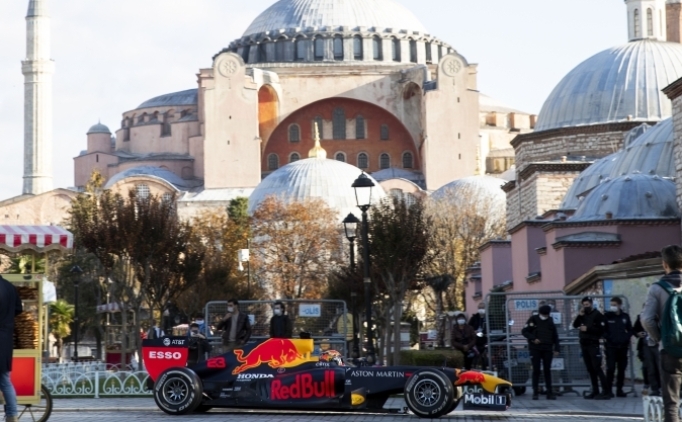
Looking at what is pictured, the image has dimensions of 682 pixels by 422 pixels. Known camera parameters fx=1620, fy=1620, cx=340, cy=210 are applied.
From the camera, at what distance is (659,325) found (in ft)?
36.0

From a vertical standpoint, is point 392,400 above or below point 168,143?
below

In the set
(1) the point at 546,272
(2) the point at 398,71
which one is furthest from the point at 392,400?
(2) the point at 398,71

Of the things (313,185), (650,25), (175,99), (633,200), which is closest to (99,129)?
(175,99)

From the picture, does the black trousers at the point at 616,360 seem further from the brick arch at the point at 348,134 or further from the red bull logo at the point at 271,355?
the brick arch at the point at 348,134

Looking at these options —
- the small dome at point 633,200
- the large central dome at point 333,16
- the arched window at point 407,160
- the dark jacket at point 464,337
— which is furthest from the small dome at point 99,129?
the dark jacket at point 464,337

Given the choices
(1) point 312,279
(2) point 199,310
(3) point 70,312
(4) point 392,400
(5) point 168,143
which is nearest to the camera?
(4) point 392,400

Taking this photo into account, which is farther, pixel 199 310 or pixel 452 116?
pixel 452 116

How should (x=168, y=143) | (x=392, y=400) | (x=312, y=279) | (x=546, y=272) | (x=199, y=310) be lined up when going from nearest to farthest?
1. (x=392, y=400)
2. (x=546, y=272)
3. (x=199, y=310)
4. (x=312, y=279)
5. (x=168, y=143)

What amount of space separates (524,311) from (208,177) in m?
64.7

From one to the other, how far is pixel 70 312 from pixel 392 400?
3217 cm

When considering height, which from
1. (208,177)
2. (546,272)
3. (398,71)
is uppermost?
(398,71)

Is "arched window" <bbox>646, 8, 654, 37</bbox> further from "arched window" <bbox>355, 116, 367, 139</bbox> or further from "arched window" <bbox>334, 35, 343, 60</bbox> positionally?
"arched window" <bbox>334, 35, 343, 60</bbox>

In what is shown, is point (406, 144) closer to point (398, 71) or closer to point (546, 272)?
point (398, 71)

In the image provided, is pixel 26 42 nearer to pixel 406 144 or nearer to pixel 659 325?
pixel 406 144
